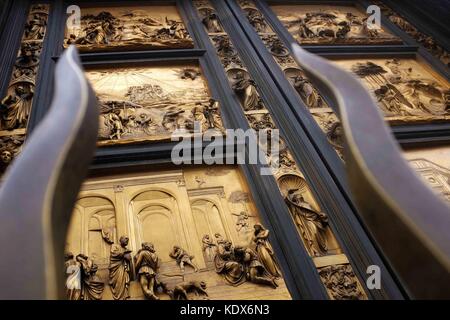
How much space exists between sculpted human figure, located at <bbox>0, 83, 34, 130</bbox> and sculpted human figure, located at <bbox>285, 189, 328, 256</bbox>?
123 inches

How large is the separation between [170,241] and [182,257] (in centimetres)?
26

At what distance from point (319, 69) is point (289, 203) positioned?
2840mm

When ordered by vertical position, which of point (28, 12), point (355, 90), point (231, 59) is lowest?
point (355, 90)

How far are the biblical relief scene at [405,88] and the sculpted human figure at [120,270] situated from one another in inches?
159

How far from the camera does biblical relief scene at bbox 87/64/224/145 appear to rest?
587 cm

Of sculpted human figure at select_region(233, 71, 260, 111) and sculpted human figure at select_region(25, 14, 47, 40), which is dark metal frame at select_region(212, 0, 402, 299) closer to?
sculpted human figure at select_region(233, 71, 260, 111)

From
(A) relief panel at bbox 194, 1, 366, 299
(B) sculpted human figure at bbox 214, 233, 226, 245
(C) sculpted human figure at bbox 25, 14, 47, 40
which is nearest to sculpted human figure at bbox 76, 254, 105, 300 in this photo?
(B) sculpted human figure at bbox 214, 233, 226, 245

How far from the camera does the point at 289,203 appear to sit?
15.7ft

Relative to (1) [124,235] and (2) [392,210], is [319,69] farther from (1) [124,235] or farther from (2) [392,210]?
(1) [124,235]

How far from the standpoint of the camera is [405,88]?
7473 millimetres

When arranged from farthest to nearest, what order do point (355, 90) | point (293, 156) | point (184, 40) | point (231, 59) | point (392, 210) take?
point (184, 40) < point (231, 59) < point (293, 156) < point (355, 90) < point (392, 210)

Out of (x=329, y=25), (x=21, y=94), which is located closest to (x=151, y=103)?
(x=21, y=94)

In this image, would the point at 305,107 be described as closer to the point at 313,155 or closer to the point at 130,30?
the point at 313,155
